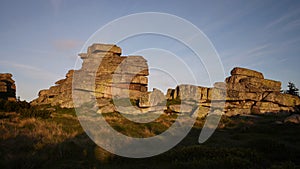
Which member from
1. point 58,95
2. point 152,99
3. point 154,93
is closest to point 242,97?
point 154,93

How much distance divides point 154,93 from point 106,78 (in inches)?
563

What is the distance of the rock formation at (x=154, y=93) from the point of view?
1640 inches

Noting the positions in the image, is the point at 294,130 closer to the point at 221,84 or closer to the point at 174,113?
the point at 174,113

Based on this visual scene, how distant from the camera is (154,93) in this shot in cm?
4188

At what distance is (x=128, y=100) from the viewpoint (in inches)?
1832

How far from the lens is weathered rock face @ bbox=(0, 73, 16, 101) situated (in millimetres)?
52244

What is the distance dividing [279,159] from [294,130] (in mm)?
11816

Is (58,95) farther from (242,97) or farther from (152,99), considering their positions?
(242,97)

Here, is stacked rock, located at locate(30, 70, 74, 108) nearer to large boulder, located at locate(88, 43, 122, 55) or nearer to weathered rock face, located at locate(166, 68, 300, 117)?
large boulder, located at locate(88, 43, 122, 55)

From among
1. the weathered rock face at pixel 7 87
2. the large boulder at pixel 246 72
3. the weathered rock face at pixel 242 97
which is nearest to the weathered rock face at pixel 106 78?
the weathered rock face at pixel 7 87

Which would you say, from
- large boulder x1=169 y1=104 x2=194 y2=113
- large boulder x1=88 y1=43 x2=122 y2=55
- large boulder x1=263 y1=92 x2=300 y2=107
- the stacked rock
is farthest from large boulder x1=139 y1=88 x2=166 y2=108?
large boulder x1=263 y1=92 x2=300 y2=107

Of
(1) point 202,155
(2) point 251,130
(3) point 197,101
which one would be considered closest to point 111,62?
(3) point 197,101

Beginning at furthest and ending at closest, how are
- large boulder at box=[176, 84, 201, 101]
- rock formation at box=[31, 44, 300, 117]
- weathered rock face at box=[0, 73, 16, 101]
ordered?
weathered rock face at box=[0, 73, 16, 101] → large boulder at box=[176, 84, 201, 101] → rock formation at box=[31, 44, 300, 117]

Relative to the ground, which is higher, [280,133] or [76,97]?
[76,97]
